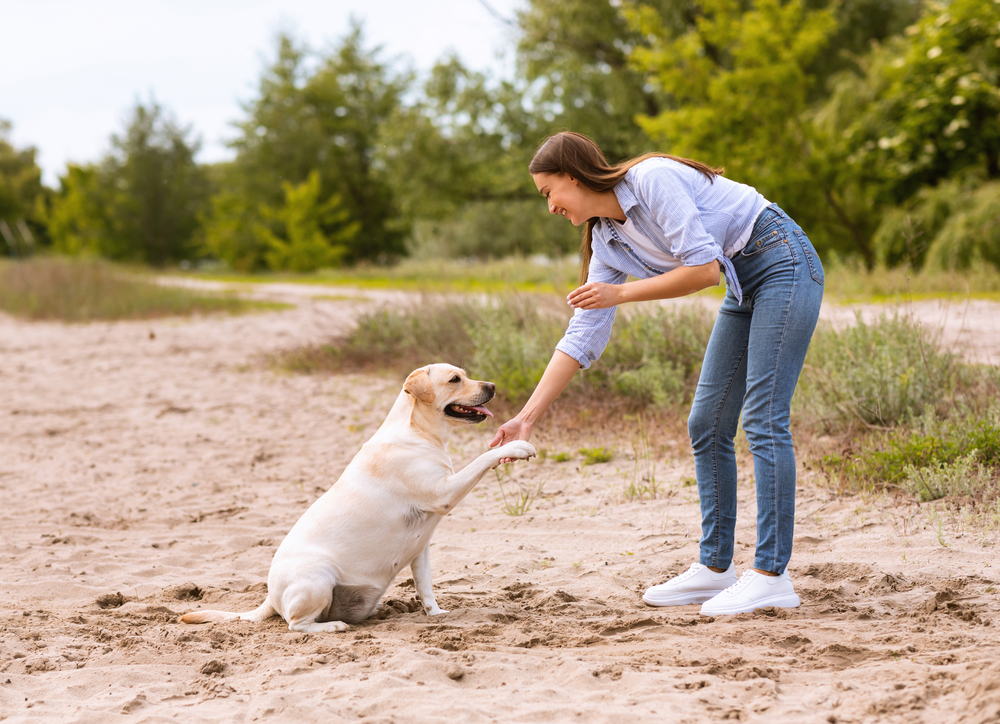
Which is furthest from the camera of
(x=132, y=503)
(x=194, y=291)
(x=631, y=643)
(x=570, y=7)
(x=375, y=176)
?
(x=375, y=176)


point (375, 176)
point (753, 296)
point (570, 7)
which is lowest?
point (753, 296)

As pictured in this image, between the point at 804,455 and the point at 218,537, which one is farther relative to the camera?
the point at 804,455

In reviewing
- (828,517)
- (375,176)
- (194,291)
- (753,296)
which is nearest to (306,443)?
(828,517)

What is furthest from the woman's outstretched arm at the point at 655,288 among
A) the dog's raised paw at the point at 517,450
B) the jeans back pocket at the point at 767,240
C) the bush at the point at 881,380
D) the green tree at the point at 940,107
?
Result: the green tree at the point at 940,107

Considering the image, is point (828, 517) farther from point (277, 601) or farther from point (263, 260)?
point (263, 260)

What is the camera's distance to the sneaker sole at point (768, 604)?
3629 mm

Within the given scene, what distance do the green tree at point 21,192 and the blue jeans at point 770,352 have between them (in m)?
56.5

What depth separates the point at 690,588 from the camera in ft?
12.8

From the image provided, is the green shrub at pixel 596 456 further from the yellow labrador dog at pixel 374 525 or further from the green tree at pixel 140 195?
the green tree at pixel 140 195

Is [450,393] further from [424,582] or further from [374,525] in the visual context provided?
[424,582]

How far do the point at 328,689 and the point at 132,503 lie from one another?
3.93m

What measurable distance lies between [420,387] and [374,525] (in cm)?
70

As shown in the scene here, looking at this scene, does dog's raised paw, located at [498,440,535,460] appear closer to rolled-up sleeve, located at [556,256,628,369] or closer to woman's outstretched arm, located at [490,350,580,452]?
woman's outstretched arm, located at [490,350,580,452]

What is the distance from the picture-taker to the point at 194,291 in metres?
21.0
